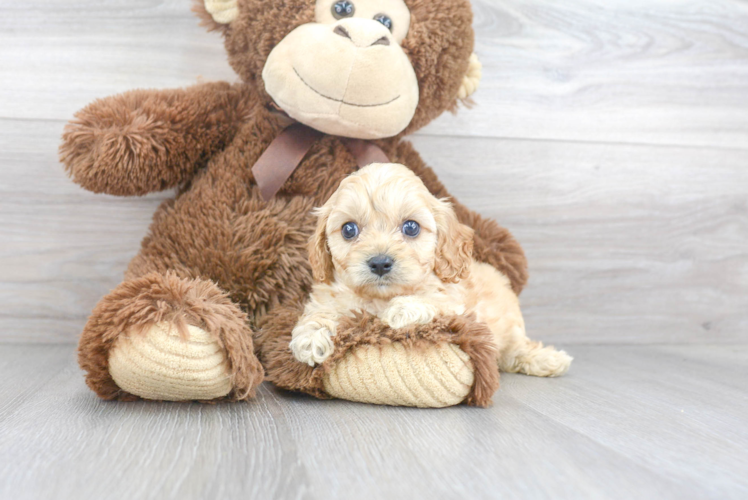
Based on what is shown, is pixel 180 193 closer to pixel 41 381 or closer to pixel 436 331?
pixel 41 381

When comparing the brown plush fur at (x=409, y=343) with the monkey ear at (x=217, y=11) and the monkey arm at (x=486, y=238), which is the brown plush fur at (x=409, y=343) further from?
the monkey ear at (x=217, y=11)

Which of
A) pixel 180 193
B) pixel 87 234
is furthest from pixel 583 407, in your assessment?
pixel 87 234

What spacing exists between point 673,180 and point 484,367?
4.07ft

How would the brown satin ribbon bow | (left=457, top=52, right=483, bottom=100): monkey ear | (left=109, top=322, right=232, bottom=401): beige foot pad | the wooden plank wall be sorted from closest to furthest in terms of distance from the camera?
(left=109, top=322, right=232, bottom=401): beige foot pad < the brown satin ribbon bow < (left=457, top=52, right=483, bottom=100): monkey ear < the wooden plank wall

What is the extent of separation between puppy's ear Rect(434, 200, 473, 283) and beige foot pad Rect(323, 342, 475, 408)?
162mm

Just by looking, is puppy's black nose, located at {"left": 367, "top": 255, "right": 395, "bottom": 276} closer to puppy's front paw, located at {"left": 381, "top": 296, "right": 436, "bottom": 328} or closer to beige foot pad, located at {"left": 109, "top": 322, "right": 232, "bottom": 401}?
puppy's front paw, located at {"left": 381, "top": 296, "right": 436, "bottom": 328}

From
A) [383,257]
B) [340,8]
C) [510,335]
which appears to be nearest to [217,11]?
[340,8]

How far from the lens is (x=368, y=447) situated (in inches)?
34.8

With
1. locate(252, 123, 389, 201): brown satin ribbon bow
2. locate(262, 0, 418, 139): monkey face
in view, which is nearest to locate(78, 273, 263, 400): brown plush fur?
locate(252, 123, 389, 201): brown satin ribbon bow

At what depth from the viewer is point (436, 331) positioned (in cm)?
106

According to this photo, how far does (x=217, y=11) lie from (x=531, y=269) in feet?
3.82

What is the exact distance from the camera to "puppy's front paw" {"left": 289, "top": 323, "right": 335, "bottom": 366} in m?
1.07

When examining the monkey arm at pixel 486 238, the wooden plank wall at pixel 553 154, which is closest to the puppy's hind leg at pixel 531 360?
the monkey arm at pixel 486 238

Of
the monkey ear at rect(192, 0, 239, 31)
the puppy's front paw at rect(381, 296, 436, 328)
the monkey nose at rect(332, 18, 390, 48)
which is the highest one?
the monkey nose at rect(332, 18, 390, 48)
